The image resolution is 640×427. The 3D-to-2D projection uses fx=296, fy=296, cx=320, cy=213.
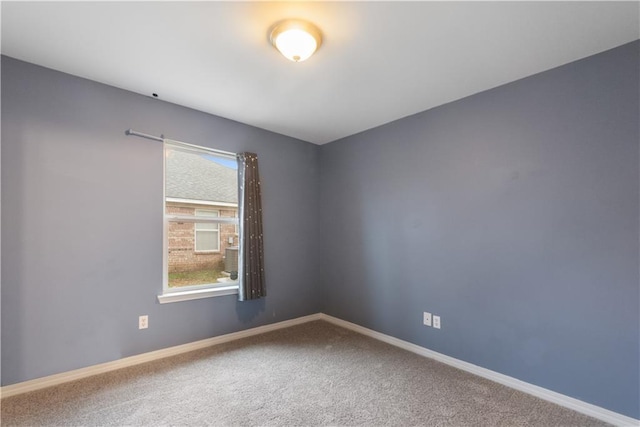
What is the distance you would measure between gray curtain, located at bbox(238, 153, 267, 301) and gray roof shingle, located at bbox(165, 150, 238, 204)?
18 cm

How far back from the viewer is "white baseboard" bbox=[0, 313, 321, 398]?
214 cm

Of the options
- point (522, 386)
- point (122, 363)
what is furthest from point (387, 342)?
point (122, 363)

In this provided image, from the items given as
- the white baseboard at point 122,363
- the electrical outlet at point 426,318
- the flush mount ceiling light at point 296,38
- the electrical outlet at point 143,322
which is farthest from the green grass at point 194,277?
the flush mount ceiling light at point 296,38

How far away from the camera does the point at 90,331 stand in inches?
95.0

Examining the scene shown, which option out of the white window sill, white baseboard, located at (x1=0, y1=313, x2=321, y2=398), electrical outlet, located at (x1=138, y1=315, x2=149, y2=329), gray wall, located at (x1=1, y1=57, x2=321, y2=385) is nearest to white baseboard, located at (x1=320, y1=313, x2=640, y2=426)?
white baseboard, located at (x1=0, y1=313, x2=321, y2=398)

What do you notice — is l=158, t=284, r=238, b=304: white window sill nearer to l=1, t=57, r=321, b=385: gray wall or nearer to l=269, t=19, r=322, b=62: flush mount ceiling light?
l=1, t=57, r=321, b=385: gray wall

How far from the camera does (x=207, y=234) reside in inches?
127

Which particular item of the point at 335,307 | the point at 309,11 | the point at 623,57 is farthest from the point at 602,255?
the point at 335,307

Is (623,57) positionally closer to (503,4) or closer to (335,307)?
(503,4)

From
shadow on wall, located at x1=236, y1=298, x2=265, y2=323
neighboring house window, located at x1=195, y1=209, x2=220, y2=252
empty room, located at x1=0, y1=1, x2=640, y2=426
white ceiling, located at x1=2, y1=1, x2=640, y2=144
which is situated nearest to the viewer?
white ceiling, located at x1=2, y1=1, x2=640, y2=144

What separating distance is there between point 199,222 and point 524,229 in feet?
9.76

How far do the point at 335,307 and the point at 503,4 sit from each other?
133 inches

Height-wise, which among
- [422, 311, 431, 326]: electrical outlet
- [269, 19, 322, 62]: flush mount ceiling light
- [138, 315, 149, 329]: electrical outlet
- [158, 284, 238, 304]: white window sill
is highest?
[269, 19, 322, 62]: flush mount ceiling light

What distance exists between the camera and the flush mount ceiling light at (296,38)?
1.75 meters
